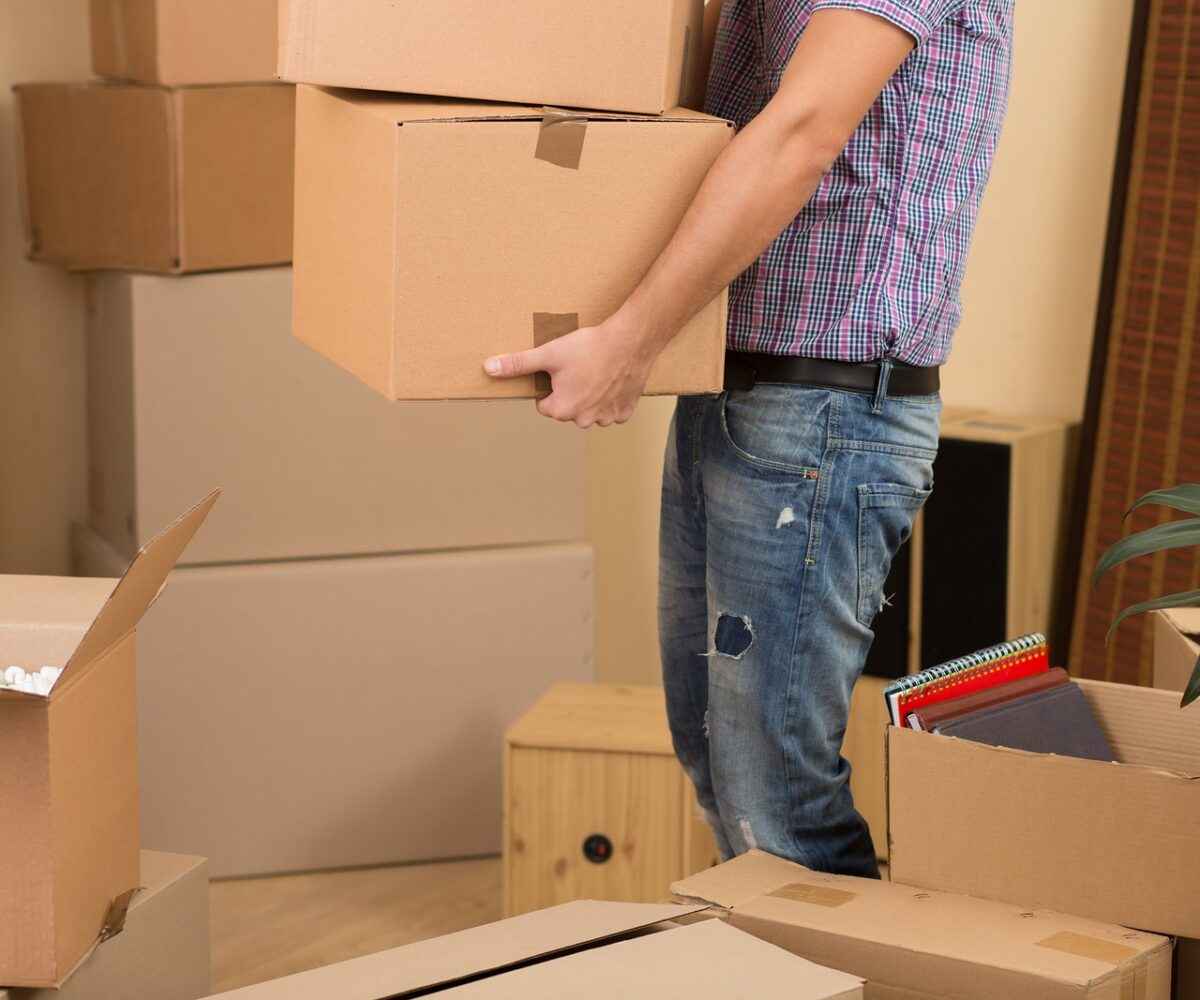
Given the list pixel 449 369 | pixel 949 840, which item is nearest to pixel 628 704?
pixel 949 840

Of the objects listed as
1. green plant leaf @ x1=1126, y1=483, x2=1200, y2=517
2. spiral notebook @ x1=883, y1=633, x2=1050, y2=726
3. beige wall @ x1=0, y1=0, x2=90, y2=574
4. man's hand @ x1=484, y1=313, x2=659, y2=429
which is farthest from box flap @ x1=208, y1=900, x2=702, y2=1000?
beige wall @ x1=0, y1=0, x2=90, y2=574

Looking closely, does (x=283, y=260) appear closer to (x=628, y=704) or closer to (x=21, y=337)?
(x=21, y=337)

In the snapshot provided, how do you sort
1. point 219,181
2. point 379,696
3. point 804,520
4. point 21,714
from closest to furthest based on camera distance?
point 21,714 < point 804,520 < point 219,181 < point 379,696

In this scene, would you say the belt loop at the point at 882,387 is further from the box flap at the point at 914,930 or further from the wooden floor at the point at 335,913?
the wooden floor at the point at 335,913

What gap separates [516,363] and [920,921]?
0.57 m

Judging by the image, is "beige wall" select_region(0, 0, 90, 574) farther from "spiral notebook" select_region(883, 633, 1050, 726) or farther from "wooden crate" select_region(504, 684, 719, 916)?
"spiral notebook" select_region(883, 633, 1050, 726)

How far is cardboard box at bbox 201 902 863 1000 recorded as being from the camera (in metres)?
1.18

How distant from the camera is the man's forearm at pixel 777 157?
1.23m

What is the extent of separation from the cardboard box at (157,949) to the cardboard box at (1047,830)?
0.65 meters

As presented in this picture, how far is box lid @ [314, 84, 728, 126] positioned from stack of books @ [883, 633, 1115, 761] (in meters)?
0.52

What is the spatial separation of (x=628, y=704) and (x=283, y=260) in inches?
31.9

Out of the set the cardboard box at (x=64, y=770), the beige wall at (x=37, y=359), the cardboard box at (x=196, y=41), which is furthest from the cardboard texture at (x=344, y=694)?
the cardboard box at (x=64, y=770)

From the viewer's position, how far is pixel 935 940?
50.3 inches

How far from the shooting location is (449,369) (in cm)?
125
